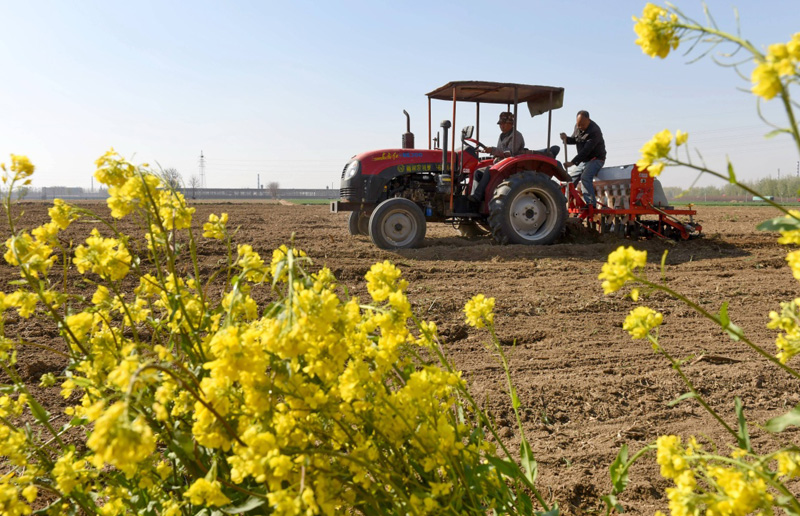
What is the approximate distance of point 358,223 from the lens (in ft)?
29.8

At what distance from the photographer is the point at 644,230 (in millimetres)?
8555

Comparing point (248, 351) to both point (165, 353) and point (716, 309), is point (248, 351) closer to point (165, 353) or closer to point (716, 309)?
point (165, 353)

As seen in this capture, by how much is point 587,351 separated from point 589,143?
543 centimetres

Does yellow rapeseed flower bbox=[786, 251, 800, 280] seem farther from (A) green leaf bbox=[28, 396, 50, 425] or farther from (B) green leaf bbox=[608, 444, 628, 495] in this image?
(A) green leaf bbox=[28, 396, 50, 425]

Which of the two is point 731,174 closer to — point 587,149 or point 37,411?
point 37,411

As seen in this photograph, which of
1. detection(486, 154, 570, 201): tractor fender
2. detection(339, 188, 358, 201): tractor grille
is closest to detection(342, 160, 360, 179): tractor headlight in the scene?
detection(339, 188, 358, 201): tractor grille

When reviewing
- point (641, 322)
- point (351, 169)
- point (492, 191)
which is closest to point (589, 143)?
point (492, 191)

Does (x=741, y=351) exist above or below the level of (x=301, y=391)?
below

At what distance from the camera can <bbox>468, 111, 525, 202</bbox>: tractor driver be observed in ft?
26.3

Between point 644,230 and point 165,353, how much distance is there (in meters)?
8.72

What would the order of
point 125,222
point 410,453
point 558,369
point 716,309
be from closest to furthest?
1. point 410,453
2. point 558,369
3. point 716,309
4. point 125,222

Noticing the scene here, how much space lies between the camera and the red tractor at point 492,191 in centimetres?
768

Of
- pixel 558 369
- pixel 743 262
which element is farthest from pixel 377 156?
pixel 558 369

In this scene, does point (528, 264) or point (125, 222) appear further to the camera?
point (125, 222)
